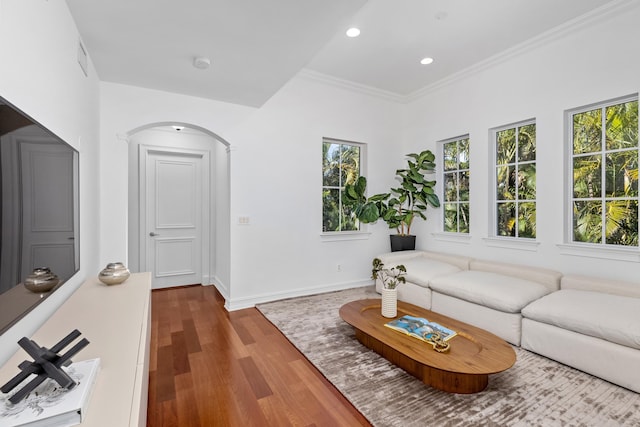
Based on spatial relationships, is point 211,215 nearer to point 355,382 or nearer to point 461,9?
point 355,382

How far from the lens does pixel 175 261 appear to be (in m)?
4.84

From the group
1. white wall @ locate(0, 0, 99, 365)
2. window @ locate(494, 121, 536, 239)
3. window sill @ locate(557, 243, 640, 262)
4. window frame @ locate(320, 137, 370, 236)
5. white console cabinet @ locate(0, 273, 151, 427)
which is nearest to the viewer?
white console cabinet @ locate(0, 273, 151, 427)

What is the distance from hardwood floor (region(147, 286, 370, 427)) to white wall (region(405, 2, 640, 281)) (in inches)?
114

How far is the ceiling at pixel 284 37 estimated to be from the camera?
2031 millimetres

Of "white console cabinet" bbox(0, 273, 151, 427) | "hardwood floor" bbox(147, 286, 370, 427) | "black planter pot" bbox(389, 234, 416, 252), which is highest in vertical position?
"black planter pot" bbox(389, 234, 416, 252)

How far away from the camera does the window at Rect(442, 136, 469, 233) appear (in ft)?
14.2

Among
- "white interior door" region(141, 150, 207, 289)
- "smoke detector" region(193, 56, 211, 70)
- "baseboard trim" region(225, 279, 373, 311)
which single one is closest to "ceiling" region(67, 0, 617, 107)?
"smoke detector" region(193, 56, 211, 70)

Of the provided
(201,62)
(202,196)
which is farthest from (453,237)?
(202,196)

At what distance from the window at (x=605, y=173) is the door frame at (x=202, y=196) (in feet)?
16.4

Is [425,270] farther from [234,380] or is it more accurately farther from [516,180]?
[234,380]

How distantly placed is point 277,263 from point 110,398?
3.11 meters

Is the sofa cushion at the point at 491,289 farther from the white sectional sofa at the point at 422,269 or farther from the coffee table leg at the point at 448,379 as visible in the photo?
the coffee table leg at the point at 448,379

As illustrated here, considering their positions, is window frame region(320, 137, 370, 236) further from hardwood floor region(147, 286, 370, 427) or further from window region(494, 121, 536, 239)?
window region(494, 121, 536, 239)

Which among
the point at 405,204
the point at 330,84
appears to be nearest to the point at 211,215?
the point at 330,84
